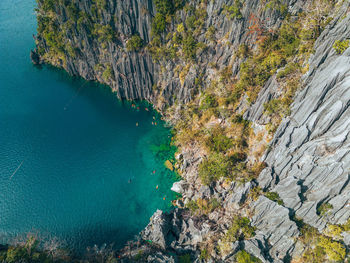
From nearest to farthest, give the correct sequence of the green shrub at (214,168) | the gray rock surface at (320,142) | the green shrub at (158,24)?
the gray rock surface at (320,142), the green shrub at (214,168), the green shrub at (158,24)

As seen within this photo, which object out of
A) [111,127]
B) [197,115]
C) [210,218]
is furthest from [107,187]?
[197,115]

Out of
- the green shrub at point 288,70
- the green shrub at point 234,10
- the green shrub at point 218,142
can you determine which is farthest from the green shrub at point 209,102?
the green shrub at point 234,10

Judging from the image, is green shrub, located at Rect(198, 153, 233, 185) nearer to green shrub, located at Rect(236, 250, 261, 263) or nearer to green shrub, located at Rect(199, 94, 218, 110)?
green shrub, located at Rect(199, 94, 218, 110)

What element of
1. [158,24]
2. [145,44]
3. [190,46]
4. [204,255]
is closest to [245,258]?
[204,255]

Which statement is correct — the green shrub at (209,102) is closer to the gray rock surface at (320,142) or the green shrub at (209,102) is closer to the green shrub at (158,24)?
the gray rock surface at (320,142)

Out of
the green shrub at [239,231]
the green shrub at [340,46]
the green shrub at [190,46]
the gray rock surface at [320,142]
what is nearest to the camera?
the gray rock surface at [320,142]

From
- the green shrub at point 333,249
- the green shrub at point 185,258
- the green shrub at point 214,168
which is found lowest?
the green shrub at point 185,258
